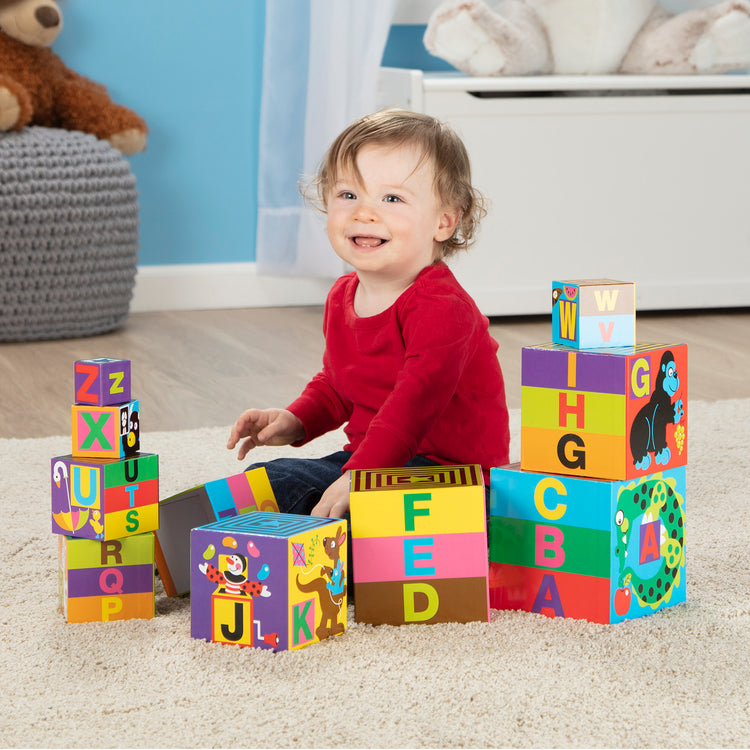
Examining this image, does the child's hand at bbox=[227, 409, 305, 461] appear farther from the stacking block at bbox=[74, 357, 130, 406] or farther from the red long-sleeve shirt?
the stacking block at bbox=[74, 357, 130, 406]

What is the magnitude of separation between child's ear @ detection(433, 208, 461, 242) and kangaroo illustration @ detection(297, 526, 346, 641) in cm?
35

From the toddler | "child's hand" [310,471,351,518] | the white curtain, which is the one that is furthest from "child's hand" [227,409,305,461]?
the white curtain

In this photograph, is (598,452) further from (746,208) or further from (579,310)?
(746,208)

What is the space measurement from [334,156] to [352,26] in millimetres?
1503

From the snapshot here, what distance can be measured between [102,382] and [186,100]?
178 cm

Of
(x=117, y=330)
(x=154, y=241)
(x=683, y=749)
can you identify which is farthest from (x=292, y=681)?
(x=154, y=241)

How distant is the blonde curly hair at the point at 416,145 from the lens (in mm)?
1019

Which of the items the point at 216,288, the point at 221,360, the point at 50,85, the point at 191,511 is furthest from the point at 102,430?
the point at 216,288

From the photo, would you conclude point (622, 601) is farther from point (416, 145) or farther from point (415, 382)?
point (416, 145)

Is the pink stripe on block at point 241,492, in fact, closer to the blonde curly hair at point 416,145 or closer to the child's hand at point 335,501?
the child's hand at point 335,501

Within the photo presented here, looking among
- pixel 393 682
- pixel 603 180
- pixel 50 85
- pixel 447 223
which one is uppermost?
pixel 50 85

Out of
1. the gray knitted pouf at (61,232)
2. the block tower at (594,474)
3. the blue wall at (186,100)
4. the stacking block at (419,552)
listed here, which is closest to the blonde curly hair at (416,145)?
the block tower at (594,474)

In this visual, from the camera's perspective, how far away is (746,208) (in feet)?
8.31

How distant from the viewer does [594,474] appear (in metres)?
0.87
